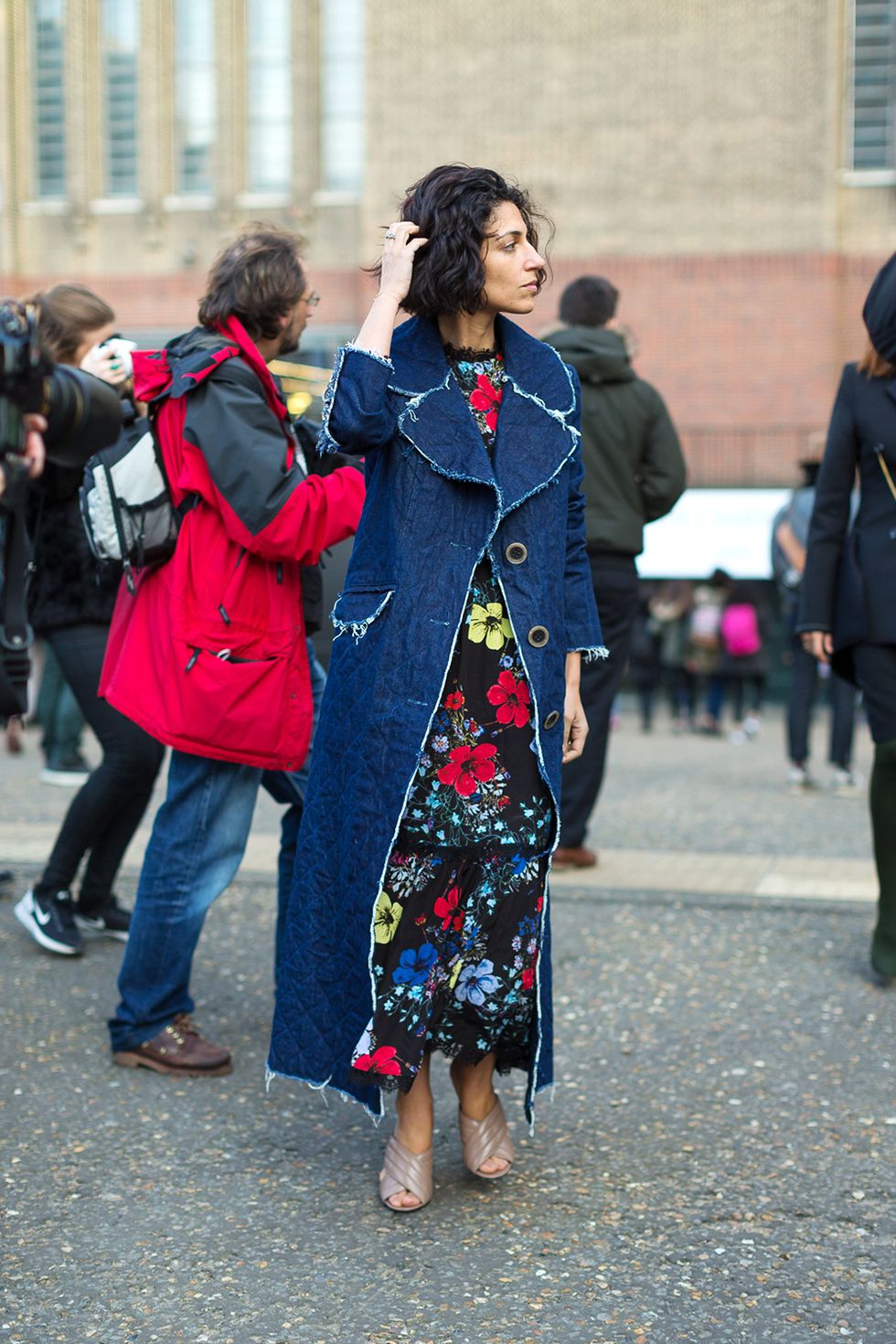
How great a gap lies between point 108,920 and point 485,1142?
Result: 2.33 meters

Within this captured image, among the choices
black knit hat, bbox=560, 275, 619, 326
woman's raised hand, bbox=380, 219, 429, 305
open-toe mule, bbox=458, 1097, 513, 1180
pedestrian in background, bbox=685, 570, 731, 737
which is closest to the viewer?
woman's raised hand, bbox=380, 219, 429, 305

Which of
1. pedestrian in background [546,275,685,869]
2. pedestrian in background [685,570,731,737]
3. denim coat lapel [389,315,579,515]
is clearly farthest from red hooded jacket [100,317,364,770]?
pedestrian in background [685,570,731,737]

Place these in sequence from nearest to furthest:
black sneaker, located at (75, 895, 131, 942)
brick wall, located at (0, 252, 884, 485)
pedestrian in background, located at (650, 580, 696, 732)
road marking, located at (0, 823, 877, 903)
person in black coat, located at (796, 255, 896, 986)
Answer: person in black coat, located at (796, 255, 896, 986), black sneaker, located at (75, 895, 131, 942), road marking, located at (0, 823, 877, 903), pedestrian in background, located at (650, 580, 696, 732), brick wall, located at (0, 252, 884, 485)

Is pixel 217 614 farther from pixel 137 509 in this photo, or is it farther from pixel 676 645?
pixel 676 645

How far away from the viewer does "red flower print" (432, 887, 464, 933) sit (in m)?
3.16

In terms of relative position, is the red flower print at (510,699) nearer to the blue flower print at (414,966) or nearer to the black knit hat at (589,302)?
the blue flower print at (414,966)

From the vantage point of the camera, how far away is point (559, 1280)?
2.90 metres

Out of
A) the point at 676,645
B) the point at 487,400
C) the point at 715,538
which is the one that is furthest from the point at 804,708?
the point at 715,538

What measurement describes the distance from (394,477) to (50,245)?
24.0 meters

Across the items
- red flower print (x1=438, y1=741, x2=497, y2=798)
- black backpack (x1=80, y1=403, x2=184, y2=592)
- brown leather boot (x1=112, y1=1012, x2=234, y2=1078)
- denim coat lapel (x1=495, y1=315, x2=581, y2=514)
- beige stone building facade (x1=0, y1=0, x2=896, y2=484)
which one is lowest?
brown leather boot (x1=112, y1=1012, x2=234, y2=1078)

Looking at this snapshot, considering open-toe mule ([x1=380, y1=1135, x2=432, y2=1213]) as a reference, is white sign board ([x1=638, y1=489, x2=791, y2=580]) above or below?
below

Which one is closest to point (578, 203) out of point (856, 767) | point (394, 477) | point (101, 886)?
point (856, 767)

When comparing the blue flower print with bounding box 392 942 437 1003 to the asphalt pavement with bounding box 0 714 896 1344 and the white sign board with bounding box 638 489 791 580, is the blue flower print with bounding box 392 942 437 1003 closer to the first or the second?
the asphalt pavement with bounding box 0 714 896 1344

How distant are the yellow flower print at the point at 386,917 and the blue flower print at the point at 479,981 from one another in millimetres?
186
